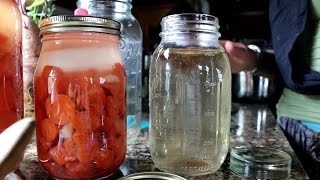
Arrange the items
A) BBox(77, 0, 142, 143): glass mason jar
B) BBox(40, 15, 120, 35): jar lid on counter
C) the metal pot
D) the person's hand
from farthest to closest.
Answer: the metal pot, the person's hand, BBox(77, 0, 142, 143): glass mason jar, BBox(40, 15, 120, 35): jar lid on counter

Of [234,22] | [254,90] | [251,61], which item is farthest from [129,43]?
[234,22]

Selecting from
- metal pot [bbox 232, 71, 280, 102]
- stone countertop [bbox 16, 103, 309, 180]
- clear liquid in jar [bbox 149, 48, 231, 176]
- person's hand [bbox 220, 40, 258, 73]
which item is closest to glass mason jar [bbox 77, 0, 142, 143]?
stone countertop [bbox 16, 103, 309, 180]

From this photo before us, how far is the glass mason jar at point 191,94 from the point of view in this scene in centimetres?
49

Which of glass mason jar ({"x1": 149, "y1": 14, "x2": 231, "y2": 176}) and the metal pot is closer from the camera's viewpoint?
glass mason jar ({"x1": 149, "y1": 14, "x2": 231, "y2": 176})

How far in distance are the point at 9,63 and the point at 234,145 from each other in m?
0.40

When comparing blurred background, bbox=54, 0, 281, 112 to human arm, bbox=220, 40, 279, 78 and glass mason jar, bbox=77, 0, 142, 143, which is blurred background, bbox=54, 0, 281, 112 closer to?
human arm, bbox=220, 40, 279, 78

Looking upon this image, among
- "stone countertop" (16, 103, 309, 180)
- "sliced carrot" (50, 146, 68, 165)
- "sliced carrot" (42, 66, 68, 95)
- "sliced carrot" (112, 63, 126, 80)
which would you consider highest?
"sliced carrot" (112, 63, 126, 80)

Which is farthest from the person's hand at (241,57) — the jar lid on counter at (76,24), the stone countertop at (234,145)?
the jar lid on counter at (76,24)

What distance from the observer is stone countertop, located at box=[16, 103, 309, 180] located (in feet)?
1.61

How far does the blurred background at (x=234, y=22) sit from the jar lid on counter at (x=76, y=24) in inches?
30.6

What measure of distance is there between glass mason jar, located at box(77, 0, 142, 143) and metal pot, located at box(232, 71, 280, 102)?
27.1 inches

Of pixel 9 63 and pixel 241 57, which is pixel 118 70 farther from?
pixel 241 57

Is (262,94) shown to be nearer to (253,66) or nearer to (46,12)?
(253,66)

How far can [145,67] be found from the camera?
50.2 inches
